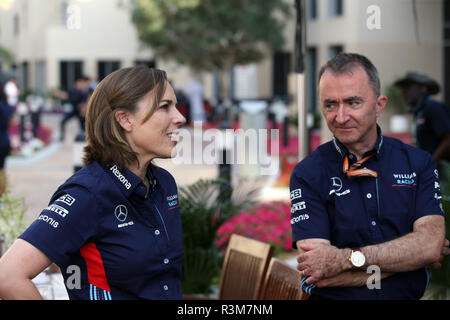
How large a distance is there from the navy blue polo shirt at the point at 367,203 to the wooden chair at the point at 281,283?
0.97 metres

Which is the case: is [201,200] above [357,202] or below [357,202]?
below

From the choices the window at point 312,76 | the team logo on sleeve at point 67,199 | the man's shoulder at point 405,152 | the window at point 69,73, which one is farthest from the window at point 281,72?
the team logo on sleeve at point 67,199

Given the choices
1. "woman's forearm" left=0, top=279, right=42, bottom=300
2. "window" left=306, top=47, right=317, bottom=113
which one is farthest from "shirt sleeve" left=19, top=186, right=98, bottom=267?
"window" left=306, top=47, right=317, bottom=113

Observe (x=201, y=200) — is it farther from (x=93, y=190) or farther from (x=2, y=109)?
(x=2, y=109)

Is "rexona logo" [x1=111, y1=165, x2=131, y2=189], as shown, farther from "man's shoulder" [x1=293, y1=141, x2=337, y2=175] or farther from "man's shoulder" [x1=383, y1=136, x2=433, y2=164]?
"man's shoulder" [x1=383, y1=136, x2=433, y2=164]

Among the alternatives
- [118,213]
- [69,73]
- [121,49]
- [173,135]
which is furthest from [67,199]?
[69,73]

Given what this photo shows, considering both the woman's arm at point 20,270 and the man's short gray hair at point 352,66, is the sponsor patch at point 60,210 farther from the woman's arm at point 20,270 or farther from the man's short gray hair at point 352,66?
the man's short gray hair at point 352,66

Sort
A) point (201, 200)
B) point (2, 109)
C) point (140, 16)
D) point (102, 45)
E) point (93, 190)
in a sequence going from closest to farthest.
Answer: point (93, 190) → point (201, 200) → point (2, 109) → point (140, 16) → point (102, 45)

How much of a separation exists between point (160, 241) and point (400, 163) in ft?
3.00

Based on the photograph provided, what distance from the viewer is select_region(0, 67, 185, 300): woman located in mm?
2586

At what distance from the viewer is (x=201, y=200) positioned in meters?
5.93

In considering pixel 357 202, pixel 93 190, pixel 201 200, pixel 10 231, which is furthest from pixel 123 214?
pixel 201 200

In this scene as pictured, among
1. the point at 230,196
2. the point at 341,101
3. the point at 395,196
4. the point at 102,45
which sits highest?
the point at 102,45

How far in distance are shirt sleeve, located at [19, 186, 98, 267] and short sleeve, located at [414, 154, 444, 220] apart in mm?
1154
